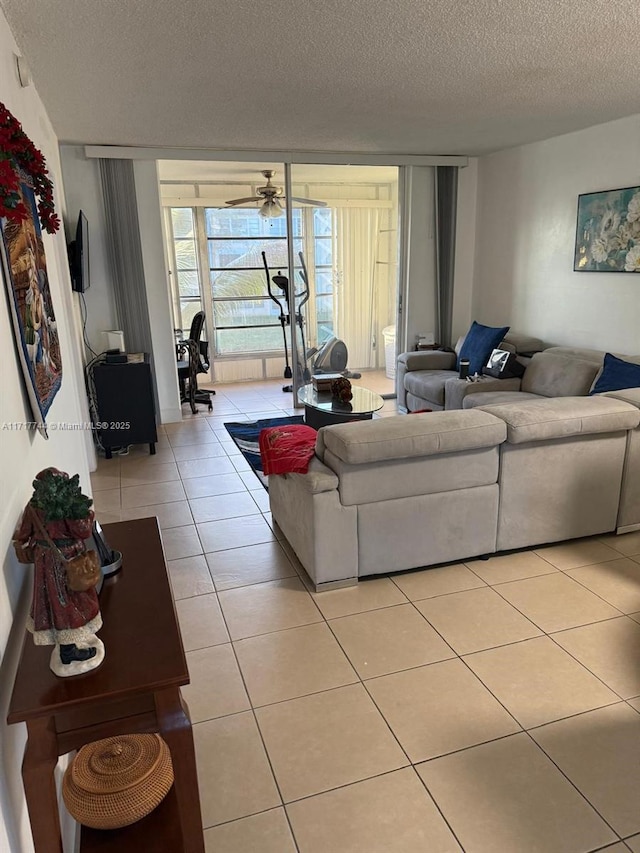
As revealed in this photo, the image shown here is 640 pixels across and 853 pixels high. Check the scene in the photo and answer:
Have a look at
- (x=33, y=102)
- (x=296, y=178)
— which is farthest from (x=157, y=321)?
(x=33, y=102)

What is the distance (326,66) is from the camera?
9.78 feet

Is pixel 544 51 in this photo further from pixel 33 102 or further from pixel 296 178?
pixel 296 178

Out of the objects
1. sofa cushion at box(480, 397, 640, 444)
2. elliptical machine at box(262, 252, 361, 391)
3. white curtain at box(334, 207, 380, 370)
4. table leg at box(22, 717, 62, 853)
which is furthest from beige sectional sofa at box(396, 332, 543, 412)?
table leg at box(22, 717, 62, 853)

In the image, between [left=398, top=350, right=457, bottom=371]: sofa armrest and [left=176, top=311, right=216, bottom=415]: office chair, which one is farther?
[left=176, top=311, right=216, bottom=415]: office chair

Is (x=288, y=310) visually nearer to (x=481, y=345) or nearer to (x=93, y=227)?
A: (x=93, y=227)

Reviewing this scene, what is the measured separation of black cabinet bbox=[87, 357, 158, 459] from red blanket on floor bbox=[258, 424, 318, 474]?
6.76 feet

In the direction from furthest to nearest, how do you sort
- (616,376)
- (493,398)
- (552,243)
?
(552,243) → (493,398) → (616,376)

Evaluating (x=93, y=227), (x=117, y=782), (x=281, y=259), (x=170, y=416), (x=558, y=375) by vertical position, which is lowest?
(x=170, y=416)

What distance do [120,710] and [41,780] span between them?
7.1 inches

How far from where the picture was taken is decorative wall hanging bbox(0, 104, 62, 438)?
1469 millimetres

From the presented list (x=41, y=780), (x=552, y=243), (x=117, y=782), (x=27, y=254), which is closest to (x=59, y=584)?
(x=41, y=780)

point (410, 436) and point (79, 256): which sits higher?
point (79, 256)

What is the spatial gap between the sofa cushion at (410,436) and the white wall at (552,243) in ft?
7.35

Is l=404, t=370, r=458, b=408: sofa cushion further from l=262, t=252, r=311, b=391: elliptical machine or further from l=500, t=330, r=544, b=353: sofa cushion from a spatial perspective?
l=262, t=252, r=311, b=391: elliptical machine
